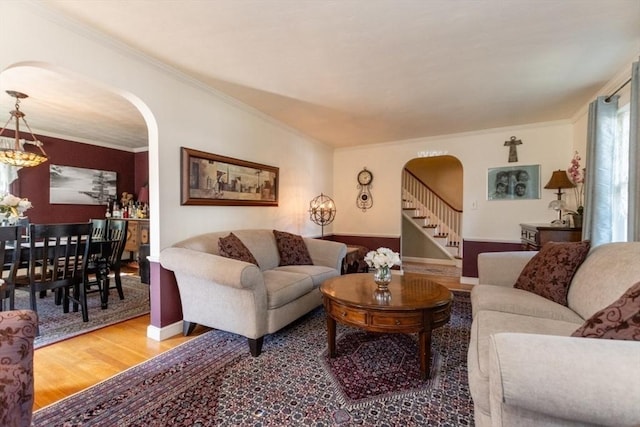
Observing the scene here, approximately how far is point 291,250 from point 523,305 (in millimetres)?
2290

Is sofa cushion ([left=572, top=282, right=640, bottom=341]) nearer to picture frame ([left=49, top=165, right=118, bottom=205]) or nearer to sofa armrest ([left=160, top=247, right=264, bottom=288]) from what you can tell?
sofa armrest ([left=160, top=247, right=264, bottom=288])

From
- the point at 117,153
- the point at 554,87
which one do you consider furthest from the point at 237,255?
the point at 117,153

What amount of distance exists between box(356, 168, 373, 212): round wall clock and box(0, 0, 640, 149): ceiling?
163cm

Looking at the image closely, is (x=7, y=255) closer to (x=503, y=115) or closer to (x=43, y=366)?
(x=43, y=366)

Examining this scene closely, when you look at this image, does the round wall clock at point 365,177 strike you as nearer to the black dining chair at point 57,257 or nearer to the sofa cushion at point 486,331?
the sofa cushion at point 486,331

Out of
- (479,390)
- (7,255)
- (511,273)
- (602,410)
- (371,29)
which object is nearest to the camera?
(602,410)

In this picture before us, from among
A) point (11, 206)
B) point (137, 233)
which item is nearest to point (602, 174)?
point (11, 206)

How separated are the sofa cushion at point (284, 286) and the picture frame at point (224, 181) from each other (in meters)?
1.04

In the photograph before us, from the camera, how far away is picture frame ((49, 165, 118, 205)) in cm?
478

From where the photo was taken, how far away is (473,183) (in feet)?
15.5

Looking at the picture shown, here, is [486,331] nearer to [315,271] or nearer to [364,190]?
[315,271]

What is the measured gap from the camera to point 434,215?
6.84 m

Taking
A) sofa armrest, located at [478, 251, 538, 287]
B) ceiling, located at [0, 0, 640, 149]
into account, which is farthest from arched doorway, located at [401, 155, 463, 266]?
sofa armrest, located at [478, 251, 538, 287]

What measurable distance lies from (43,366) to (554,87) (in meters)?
5.06
